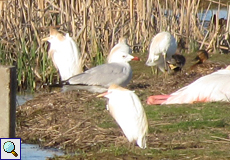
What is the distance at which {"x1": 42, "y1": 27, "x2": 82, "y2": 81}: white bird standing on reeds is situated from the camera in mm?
10382

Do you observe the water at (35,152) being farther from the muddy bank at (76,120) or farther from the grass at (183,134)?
the grass at (183,134)

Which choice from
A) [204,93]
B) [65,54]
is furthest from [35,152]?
[65,54]

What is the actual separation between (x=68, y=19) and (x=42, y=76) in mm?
1163

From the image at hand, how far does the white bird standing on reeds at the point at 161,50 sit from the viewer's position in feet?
35.3

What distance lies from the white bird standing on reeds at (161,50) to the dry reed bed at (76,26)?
0.88 metres

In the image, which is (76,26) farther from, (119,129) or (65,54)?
(119,129)

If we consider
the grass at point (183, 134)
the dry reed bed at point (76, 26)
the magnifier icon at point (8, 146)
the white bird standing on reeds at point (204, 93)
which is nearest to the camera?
the magnifier icon at point (8, 146)

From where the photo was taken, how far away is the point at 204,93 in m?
8.15

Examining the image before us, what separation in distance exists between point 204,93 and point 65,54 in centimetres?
315

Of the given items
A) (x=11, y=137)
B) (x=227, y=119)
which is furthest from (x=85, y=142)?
(x=11, y=137)

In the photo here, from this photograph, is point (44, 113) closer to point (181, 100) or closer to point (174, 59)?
point (181, 100)

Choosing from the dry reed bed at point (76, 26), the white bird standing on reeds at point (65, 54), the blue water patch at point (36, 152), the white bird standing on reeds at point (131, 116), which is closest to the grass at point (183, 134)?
the white bird standing on reeds at point (131, 116)

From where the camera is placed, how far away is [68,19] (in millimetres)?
11484

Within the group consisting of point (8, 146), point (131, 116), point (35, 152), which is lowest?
point (35, 152)
